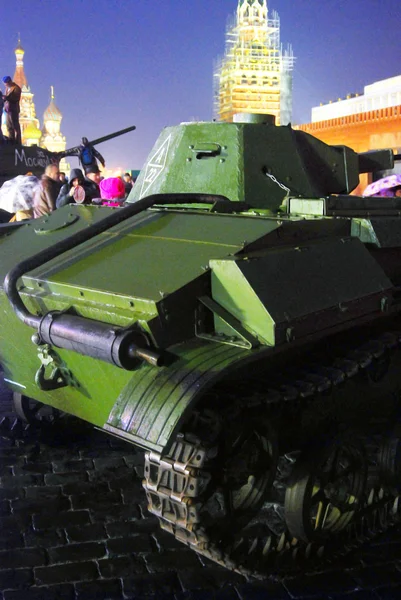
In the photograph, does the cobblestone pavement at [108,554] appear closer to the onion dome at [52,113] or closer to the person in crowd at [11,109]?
the person in crowd at [11,109]

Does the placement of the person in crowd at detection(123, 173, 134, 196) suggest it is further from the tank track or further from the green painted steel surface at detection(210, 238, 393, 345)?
the tank track

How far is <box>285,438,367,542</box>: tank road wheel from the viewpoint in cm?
409

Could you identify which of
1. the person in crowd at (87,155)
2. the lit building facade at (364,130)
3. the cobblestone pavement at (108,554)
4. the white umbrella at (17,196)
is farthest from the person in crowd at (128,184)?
the lit building facade at (364,130)

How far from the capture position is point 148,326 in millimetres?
3559

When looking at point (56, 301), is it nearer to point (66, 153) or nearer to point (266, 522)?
point (266, 522)

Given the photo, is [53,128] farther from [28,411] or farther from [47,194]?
[28,411]

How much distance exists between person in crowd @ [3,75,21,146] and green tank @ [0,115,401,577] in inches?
449

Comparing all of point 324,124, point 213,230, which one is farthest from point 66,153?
point 213,230

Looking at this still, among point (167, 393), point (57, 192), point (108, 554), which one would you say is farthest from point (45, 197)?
point (167, 393)

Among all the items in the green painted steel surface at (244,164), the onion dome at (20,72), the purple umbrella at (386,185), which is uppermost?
the onion dome at (20,72)

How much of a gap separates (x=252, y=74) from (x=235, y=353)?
147ft

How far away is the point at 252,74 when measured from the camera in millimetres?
45688

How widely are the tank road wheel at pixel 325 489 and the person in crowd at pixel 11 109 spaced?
13321 mm

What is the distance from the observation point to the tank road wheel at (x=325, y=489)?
409cm
